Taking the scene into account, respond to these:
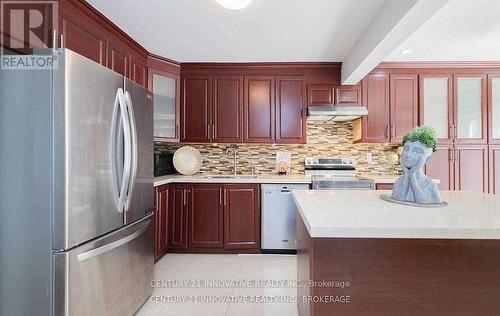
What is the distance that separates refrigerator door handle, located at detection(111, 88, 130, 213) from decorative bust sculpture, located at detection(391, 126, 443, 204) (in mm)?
1647

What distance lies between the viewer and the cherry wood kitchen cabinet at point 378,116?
128 inches

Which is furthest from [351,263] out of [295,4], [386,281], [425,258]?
[295,4]

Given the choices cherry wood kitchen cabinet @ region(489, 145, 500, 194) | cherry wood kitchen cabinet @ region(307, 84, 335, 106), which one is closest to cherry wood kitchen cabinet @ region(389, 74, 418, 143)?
cherry wood kitchen cabinet @ region(307, 84, 335, 106)

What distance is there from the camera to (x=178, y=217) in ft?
10.2

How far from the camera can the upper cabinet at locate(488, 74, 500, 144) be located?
124 inches

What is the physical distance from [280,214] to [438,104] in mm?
2308

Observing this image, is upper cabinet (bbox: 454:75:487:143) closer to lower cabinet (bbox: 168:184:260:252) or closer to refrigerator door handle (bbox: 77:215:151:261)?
lower cabinet (bbox: 168:184:260:252)

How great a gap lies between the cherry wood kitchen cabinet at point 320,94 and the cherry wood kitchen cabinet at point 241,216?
1287 millimetres

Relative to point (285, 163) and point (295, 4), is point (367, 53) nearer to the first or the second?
point (295, 4)

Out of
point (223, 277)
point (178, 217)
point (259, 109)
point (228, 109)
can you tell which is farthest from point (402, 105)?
point (178, 217)

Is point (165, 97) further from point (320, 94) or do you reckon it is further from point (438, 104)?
point (438, 104)

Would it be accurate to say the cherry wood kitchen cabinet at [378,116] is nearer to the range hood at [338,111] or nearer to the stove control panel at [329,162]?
the range hood at [338,111]

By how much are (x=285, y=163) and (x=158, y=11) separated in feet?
7.40

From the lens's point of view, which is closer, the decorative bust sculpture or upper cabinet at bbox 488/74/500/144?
the decorative bust sculpture
